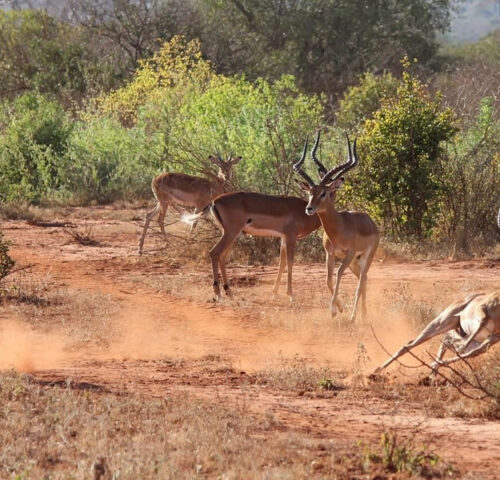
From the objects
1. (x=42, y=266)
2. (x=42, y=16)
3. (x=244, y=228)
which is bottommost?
(x=42, y=266)

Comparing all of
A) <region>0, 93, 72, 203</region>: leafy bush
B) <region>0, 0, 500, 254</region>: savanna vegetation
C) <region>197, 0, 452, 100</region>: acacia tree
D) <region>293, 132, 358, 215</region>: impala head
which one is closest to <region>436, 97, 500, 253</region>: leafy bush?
<region>0, 0, 500, 254</region>: savanna vegetation

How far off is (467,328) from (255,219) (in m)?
4.65

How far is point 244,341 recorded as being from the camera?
9.84 m

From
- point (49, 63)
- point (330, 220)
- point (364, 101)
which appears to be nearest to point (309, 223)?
point (330, 220)

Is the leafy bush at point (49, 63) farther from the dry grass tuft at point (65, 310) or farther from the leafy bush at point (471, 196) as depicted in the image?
the dry grass tuft at point (65, 310)

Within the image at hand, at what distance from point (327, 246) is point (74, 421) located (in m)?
5.46

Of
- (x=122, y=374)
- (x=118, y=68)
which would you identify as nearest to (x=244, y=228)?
(x=122, y=374)

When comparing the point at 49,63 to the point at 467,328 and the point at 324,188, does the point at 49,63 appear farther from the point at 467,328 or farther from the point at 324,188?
the point at 467,328

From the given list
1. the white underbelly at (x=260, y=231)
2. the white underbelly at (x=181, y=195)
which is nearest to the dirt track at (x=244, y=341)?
the white underbelly at (x=260, y=231)

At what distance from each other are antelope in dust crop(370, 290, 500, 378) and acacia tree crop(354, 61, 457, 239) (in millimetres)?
7005

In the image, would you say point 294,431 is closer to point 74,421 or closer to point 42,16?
point 74,421

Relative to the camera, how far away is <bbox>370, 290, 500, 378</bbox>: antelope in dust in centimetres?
776

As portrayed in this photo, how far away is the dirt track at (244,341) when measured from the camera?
21.6 ft

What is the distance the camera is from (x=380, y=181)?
15195 mm
